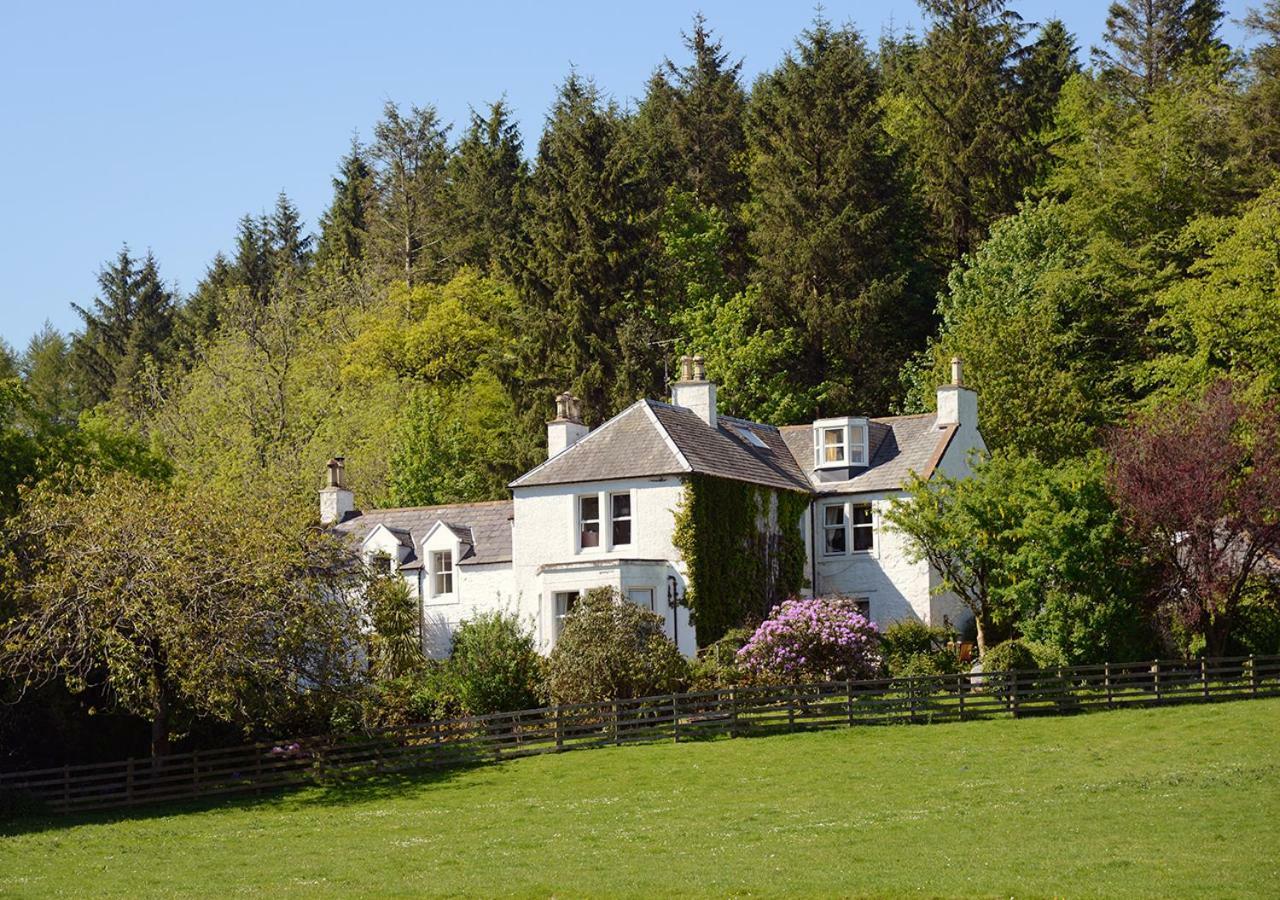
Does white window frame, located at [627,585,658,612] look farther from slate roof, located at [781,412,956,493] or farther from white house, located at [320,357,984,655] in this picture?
slate roof, located at [781,412,956,493]

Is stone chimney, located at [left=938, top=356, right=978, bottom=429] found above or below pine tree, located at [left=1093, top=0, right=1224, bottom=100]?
below

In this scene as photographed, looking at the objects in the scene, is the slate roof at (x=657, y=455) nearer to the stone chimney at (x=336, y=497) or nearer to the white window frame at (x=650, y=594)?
the white window frame at (x=650, y=594)

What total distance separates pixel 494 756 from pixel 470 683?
468cm

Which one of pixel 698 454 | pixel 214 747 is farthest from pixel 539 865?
pixel 698 454

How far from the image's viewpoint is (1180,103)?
6384 cm

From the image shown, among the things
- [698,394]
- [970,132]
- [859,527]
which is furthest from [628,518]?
[970,132]

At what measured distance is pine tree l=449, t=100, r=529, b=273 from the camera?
8112 centimetres

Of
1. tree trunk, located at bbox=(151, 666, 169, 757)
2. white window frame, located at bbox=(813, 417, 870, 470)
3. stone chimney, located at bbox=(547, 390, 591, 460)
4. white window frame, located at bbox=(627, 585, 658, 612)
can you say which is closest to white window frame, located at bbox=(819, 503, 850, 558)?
white window frame, located at bbox=(813, 417, 870, 470)

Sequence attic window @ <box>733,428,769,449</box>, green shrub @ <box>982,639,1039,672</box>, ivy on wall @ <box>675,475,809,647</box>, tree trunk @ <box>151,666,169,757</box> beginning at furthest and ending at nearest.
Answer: attic window @ <box>733,428,769,449</box> < ivy on wall @ <box>675,475,809,647</box> < green shrub @ <box>982,639,1039,672</box> < tree trunk @ <box>151,666,169,757</box>

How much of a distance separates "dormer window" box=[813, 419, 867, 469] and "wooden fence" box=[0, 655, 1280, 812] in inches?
491

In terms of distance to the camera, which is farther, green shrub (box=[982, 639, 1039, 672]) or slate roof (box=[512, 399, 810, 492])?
slate roof (box=[512, 399, 810, 492])

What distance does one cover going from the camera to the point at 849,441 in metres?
51.4

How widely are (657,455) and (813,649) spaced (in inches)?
355

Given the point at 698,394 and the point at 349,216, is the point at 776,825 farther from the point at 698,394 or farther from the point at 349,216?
the point at 349,216
